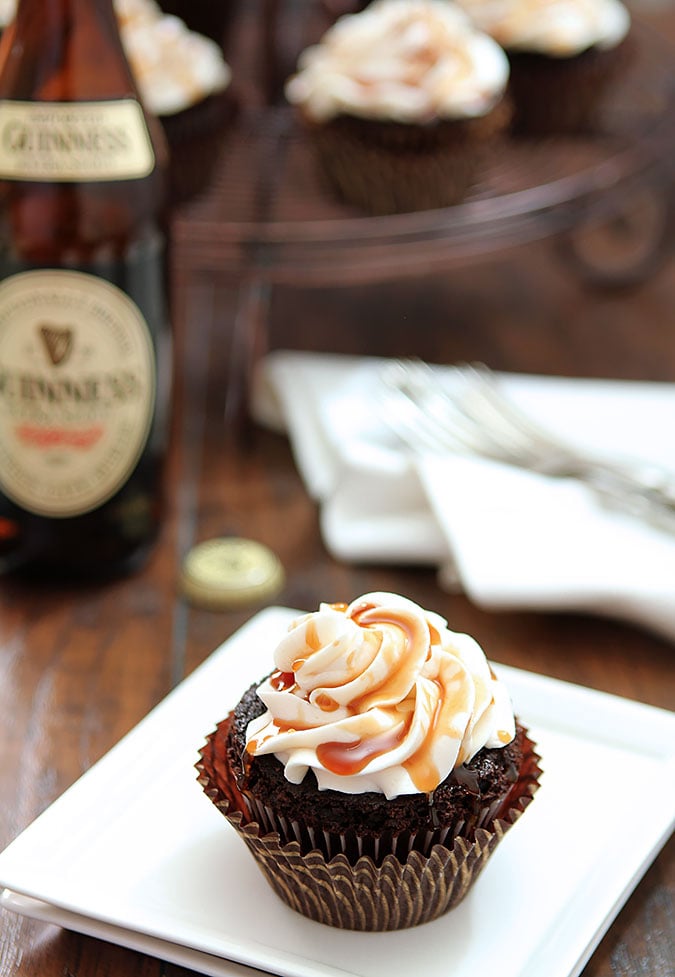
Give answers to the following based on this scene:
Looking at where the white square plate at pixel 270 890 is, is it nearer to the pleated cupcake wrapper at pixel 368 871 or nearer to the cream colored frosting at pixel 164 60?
the pleated cupcake wrapper at pixel 368 871

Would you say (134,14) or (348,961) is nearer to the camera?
(348,961)

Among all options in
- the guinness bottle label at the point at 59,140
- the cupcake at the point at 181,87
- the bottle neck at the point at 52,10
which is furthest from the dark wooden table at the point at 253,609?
the bottle neck at the point at 52,10

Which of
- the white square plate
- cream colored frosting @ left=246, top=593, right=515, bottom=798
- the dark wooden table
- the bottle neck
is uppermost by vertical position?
the bottle neck

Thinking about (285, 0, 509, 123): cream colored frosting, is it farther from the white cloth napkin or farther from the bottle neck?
the bottle neck

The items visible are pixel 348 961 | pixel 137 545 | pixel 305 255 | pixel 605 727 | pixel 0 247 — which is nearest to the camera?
pixel 348 961

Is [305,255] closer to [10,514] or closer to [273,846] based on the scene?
[10,514]

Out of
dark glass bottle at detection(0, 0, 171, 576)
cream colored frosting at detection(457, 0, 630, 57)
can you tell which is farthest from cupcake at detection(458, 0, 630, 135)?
dark glass bottle at detection(0, 0, 171, 576)

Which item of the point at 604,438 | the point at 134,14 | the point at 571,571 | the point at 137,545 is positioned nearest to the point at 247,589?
the point at 137,545
